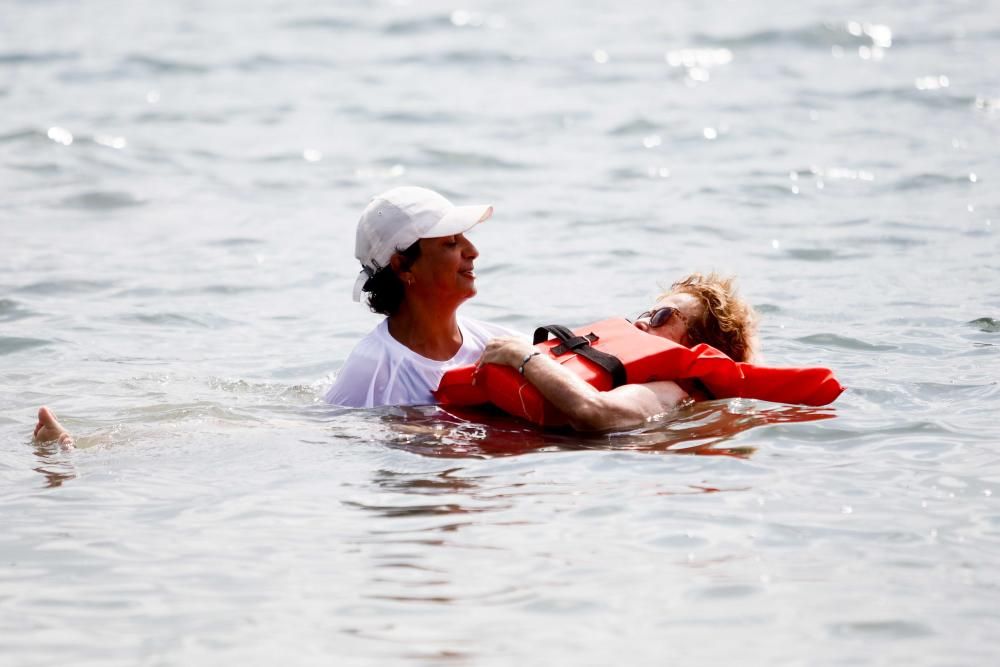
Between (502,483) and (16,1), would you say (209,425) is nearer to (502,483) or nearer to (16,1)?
(502,483)

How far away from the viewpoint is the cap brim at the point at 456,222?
19.7 ft

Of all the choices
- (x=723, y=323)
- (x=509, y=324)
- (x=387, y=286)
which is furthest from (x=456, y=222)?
(x=509, y=324)

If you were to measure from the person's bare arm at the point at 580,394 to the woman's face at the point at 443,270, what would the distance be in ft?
1.06

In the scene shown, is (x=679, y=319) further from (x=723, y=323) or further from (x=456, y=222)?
(x=456, y=222)

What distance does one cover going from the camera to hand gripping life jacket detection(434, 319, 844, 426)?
232 inches

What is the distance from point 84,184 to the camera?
1314cm

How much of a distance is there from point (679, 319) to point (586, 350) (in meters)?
0.51

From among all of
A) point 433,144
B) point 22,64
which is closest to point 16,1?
point 22,64

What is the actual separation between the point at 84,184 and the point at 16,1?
13522 millimetres

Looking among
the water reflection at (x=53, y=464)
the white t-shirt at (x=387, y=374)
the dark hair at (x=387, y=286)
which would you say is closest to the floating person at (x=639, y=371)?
the white t-shirt at (x=387, y=374)

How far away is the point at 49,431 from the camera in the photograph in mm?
6000

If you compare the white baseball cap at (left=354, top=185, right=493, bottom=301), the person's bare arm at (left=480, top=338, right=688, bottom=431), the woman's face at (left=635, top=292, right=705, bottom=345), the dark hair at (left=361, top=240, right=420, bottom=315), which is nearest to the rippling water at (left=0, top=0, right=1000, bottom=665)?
the person's bare arm at (left=480, top=338, right=688, bottom=431)

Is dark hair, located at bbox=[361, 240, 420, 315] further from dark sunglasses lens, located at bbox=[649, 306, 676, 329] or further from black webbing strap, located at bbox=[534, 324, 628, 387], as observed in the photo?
dark sunglasses lens, located at bbox=[649, 306, 676, 329]

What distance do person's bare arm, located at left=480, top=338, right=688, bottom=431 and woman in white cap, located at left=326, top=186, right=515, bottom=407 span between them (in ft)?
1.27
